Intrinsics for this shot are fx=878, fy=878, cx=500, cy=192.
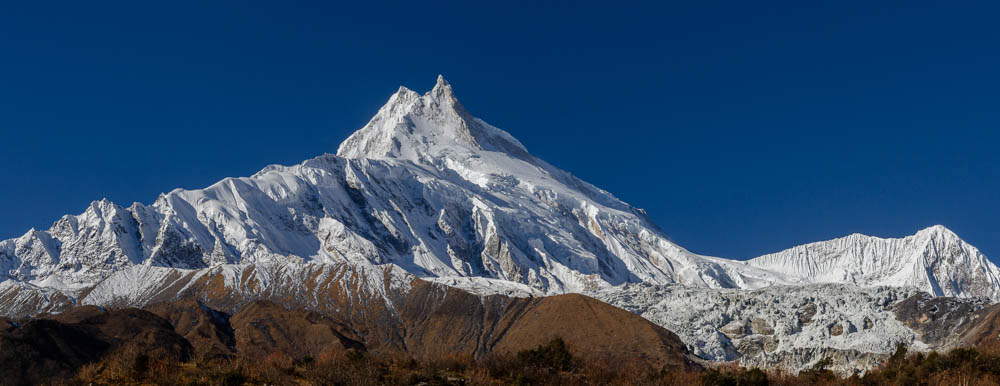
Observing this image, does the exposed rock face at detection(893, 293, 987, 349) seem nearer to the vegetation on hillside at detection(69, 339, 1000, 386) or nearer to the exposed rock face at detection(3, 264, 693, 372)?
the exposed rock face at detection(3, 264, 693, 372)

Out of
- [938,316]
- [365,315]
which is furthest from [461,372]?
[938,316]

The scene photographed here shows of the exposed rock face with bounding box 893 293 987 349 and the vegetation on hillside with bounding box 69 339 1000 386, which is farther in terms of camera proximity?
the exposed rock face with bounding box 893 293 987 349

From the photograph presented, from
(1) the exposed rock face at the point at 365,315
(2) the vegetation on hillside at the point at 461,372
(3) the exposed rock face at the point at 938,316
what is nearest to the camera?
(2) the vegetation on hillside at the point at 461,372

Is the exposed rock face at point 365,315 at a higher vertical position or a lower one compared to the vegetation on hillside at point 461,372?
higher

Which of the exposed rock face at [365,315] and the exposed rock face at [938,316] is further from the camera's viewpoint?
the exposed rock face at [938,316]

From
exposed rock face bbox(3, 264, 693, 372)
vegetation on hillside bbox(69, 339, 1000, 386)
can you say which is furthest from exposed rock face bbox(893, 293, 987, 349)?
vegetation on hillside bbox(69, 339, 1000, 386)

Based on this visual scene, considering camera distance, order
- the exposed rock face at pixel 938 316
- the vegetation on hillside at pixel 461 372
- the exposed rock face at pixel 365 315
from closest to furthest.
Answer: the vegetation on hillside at pixel 461 372, the exposed rock face at pixel 365 315, the exposed rock face at pixel 938 316

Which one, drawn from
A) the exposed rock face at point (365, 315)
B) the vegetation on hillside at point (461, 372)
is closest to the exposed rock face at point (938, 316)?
the exposed rock face at point (365, 315)

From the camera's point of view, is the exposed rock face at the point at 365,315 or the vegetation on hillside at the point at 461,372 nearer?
the vegetation on hillside at the point at 461,372

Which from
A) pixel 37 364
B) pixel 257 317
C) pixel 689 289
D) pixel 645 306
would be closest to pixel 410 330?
pixel 257 317

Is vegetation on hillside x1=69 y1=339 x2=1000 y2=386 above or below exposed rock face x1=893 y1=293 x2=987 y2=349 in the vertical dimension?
below

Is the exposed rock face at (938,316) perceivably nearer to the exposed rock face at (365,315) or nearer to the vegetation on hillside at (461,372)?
the exposed rock face at (365,315)

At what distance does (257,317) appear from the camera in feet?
452

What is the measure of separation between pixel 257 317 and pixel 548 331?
4561 centimetres
